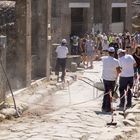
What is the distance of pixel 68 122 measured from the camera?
11641 millimetres

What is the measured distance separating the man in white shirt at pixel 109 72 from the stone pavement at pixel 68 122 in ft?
1.10

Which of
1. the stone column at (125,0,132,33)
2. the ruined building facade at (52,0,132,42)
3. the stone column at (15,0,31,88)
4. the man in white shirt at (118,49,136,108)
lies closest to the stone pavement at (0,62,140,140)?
the man in white shirt at (118,49,136,108)

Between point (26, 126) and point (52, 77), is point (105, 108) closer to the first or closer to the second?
point (26, 126)

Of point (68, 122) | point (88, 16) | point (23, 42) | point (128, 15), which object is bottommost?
point (68, 122)

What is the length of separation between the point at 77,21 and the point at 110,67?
1955 cm

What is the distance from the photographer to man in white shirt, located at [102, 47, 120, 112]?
1334cm

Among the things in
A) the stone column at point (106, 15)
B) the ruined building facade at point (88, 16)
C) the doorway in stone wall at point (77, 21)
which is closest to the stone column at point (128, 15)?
the ruined building facade at point (88, 16)

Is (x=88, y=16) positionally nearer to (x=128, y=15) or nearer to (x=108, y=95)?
(x=128, y=15)

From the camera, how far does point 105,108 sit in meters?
13.6

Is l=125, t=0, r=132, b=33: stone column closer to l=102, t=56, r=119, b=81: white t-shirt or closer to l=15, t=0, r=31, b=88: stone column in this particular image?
l=15, t=0, r=31, b=88: stone column

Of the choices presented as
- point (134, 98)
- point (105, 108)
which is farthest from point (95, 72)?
point (105, 108)

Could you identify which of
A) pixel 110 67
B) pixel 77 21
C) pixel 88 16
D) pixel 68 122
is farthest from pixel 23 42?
pixel 77 21

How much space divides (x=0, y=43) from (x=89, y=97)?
5.21m

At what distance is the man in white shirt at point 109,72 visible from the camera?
13.3 metres
